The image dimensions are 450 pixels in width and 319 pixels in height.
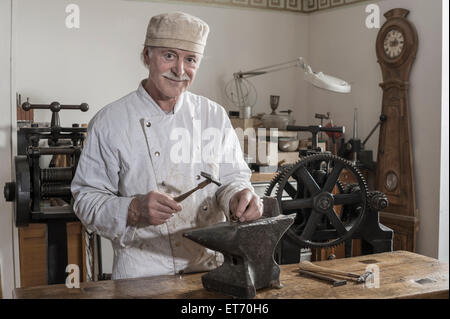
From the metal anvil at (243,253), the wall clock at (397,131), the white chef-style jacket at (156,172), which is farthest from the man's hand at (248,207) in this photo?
the wall clock at (397,131)

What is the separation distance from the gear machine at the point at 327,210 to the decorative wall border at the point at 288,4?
3.45 m

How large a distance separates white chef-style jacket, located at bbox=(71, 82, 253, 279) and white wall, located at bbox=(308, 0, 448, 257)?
10.3 ft

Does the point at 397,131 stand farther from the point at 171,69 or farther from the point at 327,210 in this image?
the point at 171,69

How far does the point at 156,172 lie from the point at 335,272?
798mm

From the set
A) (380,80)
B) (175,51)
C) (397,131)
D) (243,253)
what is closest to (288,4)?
(380,80)

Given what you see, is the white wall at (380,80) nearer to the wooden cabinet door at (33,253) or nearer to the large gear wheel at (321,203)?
the large gear wheel at (321,203)

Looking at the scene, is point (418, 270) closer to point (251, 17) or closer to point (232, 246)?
point (232, 246)

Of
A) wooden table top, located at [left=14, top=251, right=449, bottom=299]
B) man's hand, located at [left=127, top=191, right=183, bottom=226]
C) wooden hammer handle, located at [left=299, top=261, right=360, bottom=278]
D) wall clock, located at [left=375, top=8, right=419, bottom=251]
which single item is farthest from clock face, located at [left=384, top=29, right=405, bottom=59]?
man's hand, located at [left=127, top=191, right=183, bottom=226]

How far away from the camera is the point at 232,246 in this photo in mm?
1791

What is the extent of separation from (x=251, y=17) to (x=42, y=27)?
229 centimetres

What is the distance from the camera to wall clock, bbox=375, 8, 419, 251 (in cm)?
496

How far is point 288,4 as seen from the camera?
6285mm

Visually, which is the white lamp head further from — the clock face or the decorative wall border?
the decorative wall border

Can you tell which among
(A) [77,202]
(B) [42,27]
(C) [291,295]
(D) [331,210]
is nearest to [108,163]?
(A) [77,202]
